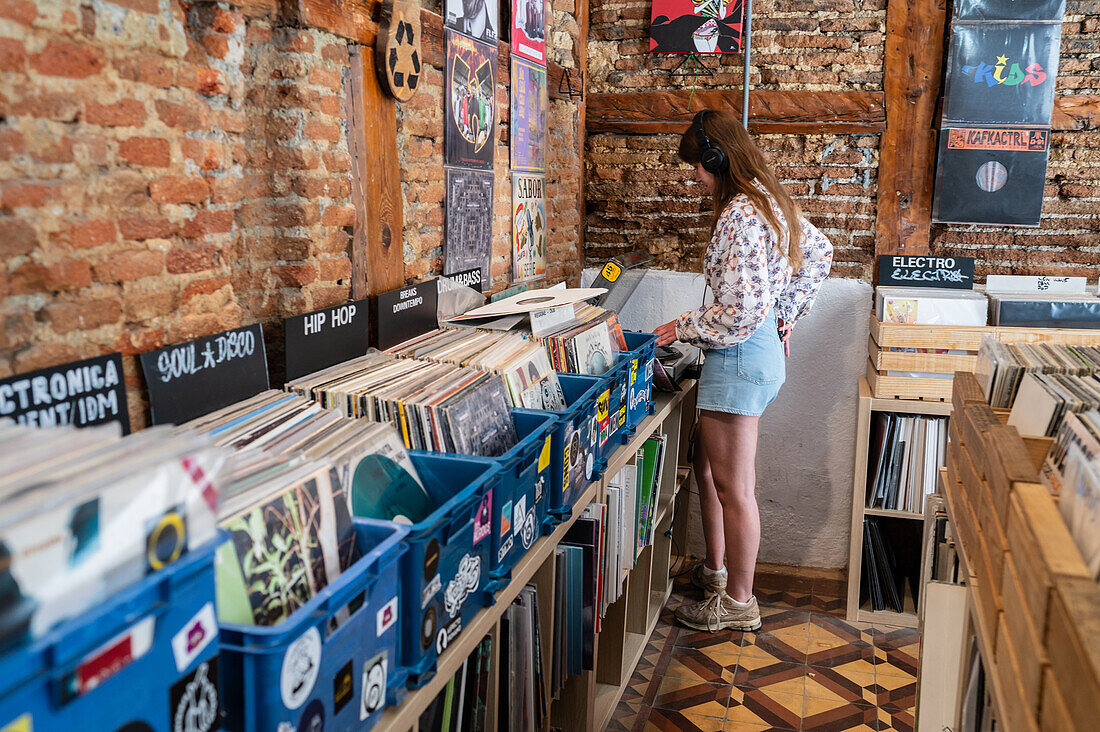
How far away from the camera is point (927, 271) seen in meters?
3.41

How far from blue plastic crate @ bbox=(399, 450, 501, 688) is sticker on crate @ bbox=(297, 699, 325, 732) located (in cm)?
22

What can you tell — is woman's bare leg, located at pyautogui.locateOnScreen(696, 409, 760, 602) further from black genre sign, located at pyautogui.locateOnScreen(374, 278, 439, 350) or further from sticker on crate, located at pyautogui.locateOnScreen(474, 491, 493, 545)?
sticker on crate, located at pyautogui.locateOnScreen(474, 491, 493, 545)

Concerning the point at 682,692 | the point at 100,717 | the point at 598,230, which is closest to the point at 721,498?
the point at 682,692

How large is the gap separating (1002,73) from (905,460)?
1.53 m

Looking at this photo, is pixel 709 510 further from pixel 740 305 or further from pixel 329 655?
pixel 329 655

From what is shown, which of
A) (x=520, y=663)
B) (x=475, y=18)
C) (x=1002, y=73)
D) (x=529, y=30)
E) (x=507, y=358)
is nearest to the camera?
(x=520, y=663)

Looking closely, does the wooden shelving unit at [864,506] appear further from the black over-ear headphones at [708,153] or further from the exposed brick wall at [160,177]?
the exposed brick wall at [160,177]

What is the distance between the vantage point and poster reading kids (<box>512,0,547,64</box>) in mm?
2996

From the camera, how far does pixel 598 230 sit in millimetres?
4016

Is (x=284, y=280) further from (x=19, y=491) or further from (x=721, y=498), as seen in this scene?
(x=721, y=498)

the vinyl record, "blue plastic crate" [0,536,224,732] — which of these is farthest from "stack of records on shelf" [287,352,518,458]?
"blue plastic crate" [0,536,224,732]

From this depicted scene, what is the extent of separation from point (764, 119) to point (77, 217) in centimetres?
294

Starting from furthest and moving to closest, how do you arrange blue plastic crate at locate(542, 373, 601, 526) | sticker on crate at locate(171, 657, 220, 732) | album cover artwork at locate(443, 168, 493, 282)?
album cover artwork at locate(443, 168, 493, 282), blue plastic crate at locate(542, 373, 601, 526), sticker on crate at locate(171, 657, 220, 732)

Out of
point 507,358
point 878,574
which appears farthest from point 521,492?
point 878,574
